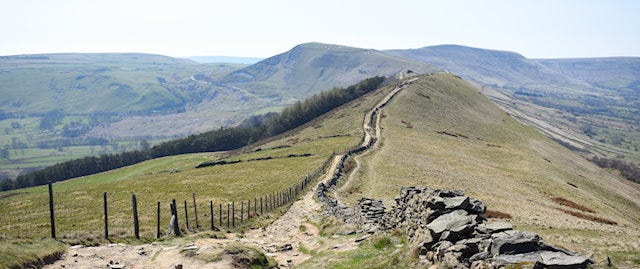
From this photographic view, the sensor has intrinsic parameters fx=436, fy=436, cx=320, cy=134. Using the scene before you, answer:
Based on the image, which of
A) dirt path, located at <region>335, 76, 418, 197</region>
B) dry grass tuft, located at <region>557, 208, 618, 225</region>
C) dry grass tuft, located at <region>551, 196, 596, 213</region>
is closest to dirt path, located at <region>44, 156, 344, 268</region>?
dirt path, located at <region>335, 76, 418, 197</region>

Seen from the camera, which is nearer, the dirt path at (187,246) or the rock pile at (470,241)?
the rock pile at (470,241)

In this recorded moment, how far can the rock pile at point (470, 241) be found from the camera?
13.2 metres

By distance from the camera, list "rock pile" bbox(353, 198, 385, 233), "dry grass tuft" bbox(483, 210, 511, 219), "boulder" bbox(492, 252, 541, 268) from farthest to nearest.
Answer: "dry grass tuft" bbox(483, 210, 511, 219) → "rock pile" bbox(353, 198, 385, 233) → "boulder" bbox(492, 252, 541, 268)

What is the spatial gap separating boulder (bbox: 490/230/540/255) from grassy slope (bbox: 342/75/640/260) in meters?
3.04

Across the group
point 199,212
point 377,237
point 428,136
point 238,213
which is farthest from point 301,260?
point 428,136

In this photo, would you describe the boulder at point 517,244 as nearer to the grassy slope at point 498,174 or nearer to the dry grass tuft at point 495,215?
the grassy slope at point 498,174

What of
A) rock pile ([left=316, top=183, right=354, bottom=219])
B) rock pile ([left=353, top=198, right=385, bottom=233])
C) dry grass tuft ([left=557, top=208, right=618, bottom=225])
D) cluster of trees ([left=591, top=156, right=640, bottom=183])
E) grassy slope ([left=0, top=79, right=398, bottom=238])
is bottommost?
cluster of trees ([left=591, top=156, right=640, bottom=183])

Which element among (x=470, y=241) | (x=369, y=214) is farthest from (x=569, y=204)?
(x=470, y=241)

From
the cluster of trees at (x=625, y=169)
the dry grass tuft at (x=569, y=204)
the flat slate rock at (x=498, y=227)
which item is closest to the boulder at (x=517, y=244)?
the flat slate rock at (x=498, y=227)

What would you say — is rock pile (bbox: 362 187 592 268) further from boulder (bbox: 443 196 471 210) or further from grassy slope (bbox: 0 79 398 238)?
grassy slope (bbox: 0 79 398 238)

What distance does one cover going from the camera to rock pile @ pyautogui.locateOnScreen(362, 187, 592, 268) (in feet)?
43.4

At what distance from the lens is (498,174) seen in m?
71.1

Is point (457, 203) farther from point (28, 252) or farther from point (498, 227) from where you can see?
point (28, 252)

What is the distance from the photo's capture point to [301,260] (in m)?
26.9
